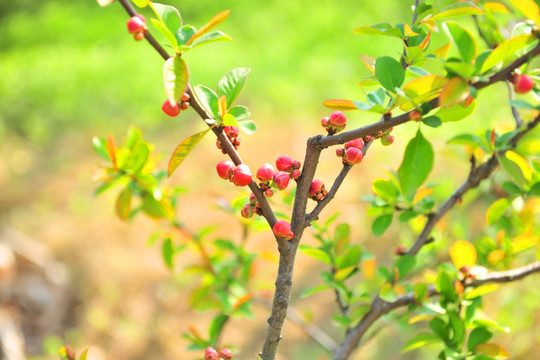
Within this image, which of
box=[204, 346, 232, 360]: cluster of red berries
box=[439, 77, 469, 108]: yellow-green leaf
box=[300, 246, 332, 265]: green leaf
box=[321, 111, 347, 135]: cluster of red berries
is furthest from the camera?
box=[300, 246, 332, 265]: green leaf

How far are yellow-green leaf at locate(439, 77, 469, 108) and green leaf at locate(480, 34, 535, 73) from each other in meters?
0.05

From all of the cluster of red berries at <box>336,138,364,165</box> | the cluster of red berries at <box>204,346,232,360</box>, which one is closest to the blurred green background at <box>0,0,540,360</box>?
the cluster of red berries at <box>204,346,232,360</box>

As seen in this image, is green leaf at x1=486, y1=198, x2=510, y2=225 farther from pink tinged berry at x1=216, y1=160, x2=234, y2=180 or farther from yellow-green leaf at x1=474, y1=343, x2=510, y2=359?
pink tinged berry at x1=216, y1=160, x2=234, y2=180

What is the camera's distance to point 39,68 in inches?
138

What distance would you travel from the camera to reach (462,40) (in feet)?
1.71

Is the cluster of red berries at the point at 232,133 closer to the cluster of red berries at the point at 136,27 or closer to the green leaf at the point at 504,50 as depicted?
the cluster of red berries at the point at 136,27

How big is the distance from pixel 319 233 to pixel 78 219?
1.74m

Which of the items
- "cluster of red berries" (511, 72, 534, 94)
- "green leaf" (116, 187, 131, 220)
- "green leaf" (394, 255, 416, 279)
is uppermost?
"green leaf" (116, 187, 131, 220)

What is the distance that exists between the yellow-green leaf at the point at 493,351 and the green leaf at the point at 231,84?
509 mm

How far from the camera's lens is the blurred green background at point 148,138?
1.94 m

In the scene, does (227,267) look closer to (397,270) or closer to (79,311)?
(397,270)

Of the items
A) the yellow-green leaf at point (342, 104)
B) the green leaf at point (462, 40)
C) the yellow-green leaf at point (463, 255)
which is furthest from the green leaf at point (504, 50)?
the yellow-green leaf at point (463, 255)

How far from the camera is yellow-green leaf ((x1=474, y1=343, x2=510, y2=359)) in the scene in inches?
29.6

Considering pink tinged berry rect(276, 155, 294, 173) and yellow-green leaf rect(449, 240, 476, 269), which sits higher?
pink tinged berry rect(276, 155, 294, 173)
